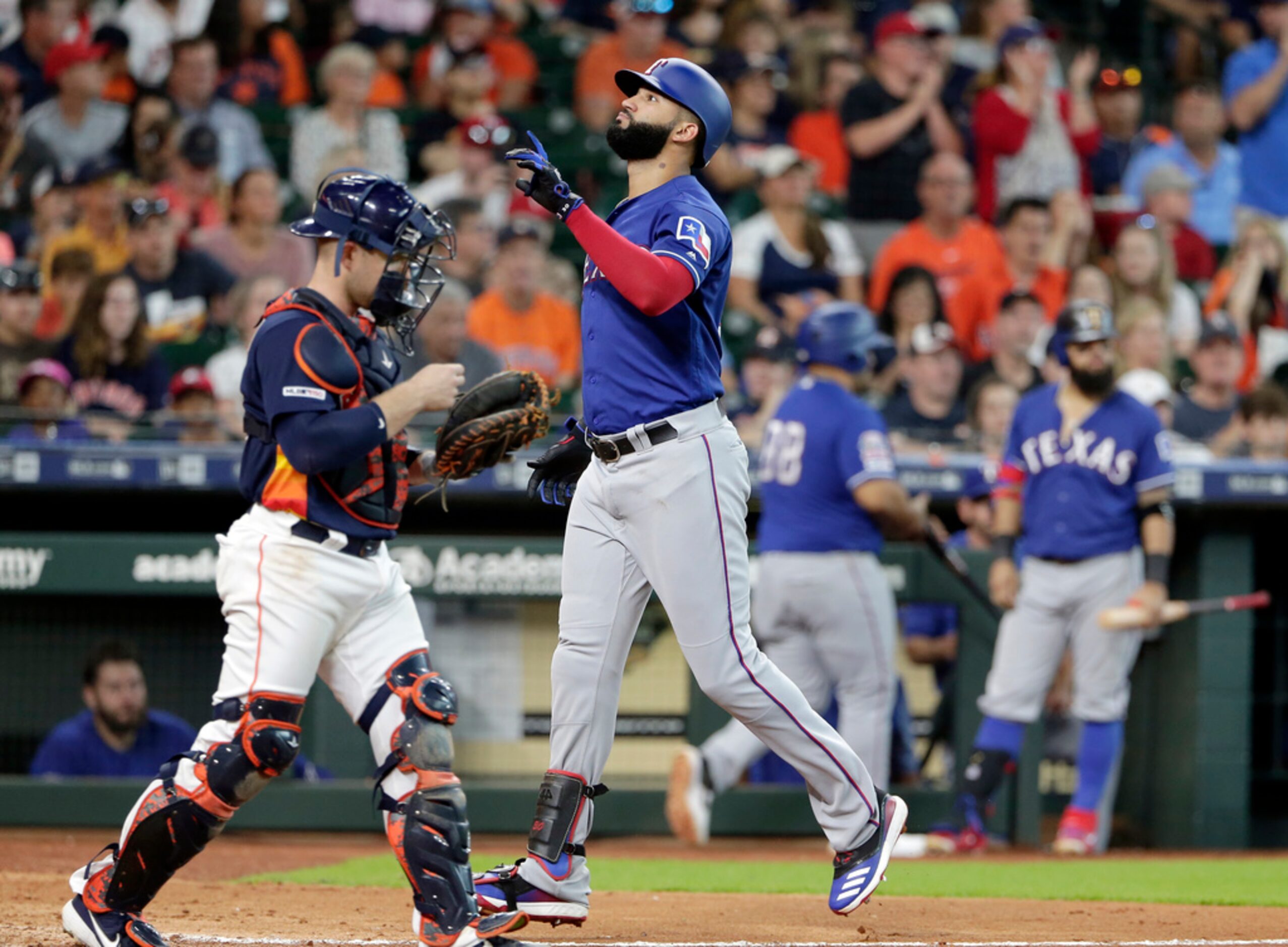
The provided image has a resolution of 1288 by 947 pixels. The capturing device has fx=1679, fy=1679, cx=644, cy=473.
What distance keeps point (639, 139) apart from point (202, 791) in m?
1.76

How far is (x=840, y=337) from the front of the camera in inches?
248

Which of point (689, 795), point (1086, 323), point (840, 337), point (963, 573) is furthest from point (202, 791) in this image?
point (1086, 323)

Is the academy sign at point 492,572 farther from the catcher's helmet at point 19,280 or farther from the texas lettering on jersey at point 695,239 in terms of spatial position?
the texas lettering on jersey at point 695,239

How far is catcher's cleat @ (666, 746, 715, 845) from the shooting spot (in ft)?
20.4

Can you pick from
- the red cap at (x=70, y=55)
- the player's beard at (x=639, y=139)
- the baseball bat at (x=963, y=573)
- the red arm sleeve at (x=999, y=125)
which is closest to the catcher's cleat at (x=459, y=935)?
the player's beard at (x=639, y=139)

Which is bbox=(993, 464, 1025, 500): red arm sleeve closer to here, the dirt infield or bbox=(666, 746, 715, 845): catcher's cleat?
bbox=(666, 746, 715, 845): catcher's cleat

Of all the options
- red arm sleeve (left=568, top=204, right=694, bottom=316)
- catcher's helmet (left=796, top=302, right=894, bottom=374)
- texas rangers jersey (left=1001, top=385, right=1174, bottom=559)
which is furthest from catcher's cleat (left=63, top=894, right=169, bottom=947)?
texas rangers jersey (left=1001, top=385, right=1174, bottom=559)

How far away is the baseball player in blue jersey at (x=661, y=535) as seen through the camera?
3.81 meters

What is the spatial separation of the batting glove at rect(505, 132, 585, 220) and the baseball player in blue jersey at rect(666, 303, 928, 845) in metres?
2.79

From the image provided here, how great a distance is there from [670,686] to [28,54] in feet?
19.3

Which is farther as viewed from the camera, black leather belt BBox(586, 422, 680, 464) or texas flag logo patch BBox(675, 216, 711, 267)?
black leather belt BBox(586, 422, 680, 464)

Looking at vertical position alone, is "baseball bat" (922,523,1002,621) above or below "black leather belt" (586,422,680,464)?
below

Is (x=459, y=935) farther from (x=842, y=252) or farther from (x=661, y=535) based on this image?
(x=842, y=252)

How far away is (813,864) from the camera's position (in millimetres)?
6094
